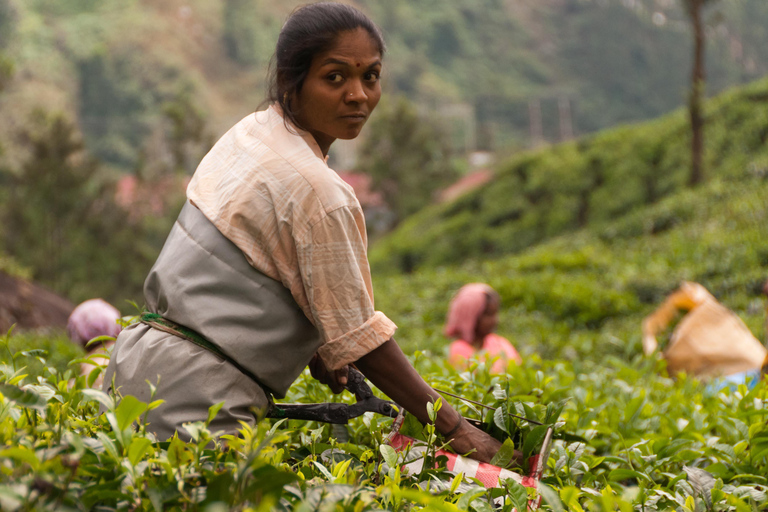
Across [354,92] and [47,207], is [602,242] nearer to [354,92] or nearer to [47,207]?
[354,92]

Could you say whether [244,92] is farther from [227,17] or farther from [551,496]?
[551,496]

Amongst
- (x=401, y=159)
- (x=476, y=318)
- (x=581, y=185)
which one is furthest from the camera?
(x=401, y=159)

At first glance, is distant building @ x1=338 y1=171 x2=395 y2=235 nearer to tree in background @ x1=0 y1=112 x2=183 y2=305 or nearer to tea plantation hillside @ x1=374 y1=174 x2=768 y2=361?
tree in background @ x1=0 y1=112 x2=183 y2=305

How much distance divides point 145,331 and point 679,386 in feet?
8.83

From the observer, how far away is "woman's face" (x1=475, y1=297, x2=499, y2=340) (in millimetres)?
4797

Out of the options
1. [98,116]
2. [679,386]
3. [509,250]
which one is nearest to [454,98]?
[98,116]

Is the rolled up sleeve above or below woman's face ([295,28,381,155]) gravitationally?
below

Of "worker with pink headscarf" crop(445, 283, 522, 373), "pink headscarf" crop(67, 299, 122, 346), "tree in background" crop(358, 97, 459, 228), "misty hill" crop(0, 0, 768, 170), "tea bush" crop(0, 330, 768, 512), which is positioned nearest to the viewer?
"tea bush" crop(0, 330, 768, 512)

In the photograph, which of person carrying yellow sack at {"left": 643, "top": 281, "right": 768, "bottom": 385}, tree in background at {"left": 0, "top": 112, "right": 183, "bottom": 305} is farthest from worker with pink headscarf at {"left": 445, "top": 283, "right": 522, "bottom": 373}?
tree in background at {"left": 0, "top": 112, "right": 183, "bottom": 305}

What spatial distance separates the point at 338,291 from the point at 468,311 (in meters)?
3.36

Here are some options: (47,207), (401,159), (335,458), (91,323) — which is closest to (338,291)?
(335,458)

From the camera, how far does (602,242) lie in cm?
1188

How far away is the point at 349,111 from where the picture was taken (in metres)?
1.61

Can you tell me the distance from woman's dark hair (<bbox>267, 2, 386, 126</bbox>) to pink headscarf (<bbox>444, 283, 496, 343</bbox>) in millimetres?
3266
